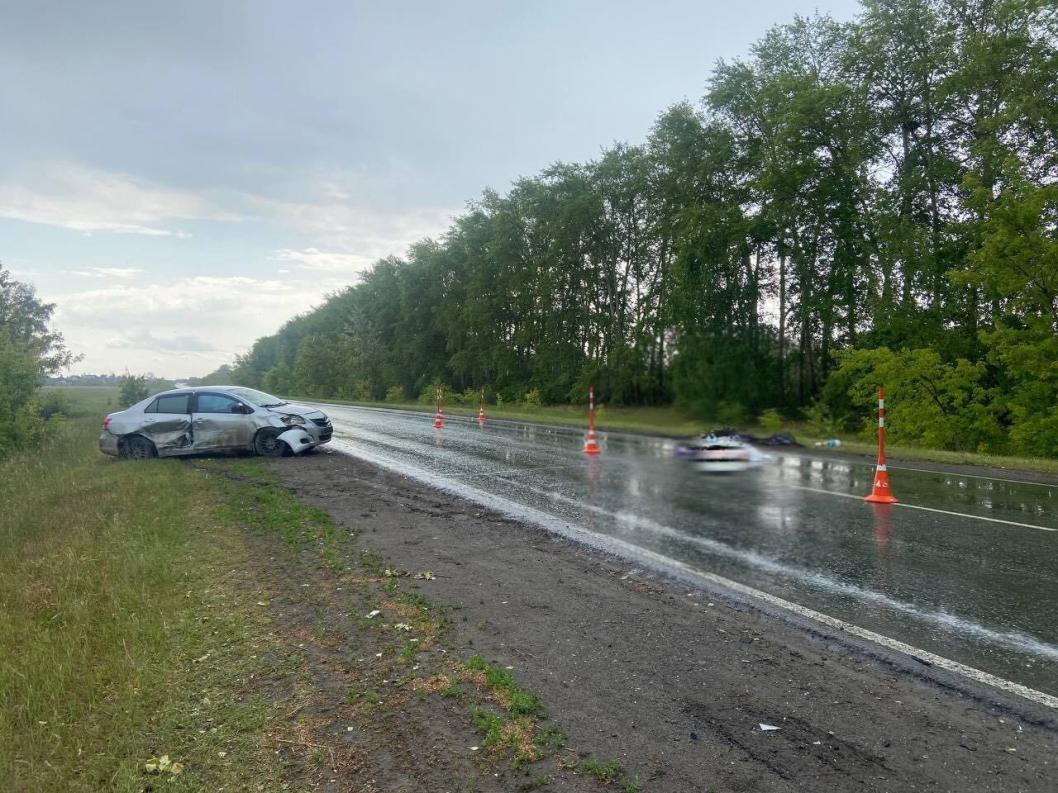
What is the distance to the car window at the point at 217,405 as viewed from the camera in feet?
44.6

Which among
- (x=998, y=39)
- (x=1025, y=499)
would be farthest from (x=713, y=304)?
(x=1025, y=499)

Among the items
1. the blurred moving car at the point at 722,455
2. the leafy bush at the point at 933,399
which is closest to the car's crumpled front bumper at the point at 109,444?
the blurred moving car at the point at 722,455

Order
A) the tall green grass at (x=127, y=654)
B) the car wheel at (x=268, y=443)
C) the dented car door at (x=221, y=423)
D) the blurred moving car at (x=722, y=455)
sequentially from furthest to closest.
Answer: the car wheel at (x=268, y=443)
the dented car door at (x=221, y=423)
the blurred moving car at (x=722, y=455)
the tall green grass at (x=127, y=654)

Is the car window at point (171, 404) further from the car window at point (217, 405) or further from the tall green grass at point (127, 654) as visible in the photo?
the tall green grass at point (127, 654)

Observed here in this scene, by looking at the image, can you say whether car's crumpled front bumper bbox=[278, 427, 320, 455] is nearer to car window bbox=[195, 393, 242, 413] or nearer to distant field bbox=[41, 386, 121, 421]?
car window bbox=[195, 393, 242, 413]

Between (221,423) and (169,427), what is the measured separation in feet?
3.36

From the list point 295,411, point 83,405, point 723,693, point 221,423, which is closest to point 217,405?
point 221,423

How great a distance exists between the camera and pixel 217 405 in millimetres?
13633

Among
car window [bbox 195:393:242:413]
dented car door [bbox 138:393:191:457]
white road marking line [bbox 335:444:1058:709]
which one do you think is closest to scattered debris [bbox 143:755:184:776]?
white road marking line [bbox 335:444:1058:709]

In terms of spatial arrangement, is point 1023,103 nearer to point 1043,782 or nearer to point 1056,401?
point 1056,401

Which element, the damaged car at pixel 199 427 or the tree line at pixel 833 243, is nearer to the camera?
the damaged car at pixel 199 427

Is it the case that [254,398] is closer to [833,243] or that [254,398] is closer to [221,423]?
[221,423]

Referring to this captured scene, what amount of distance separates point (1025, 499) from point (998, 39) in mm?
19321

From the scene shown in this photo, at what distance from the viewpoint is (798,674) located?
3707mm
